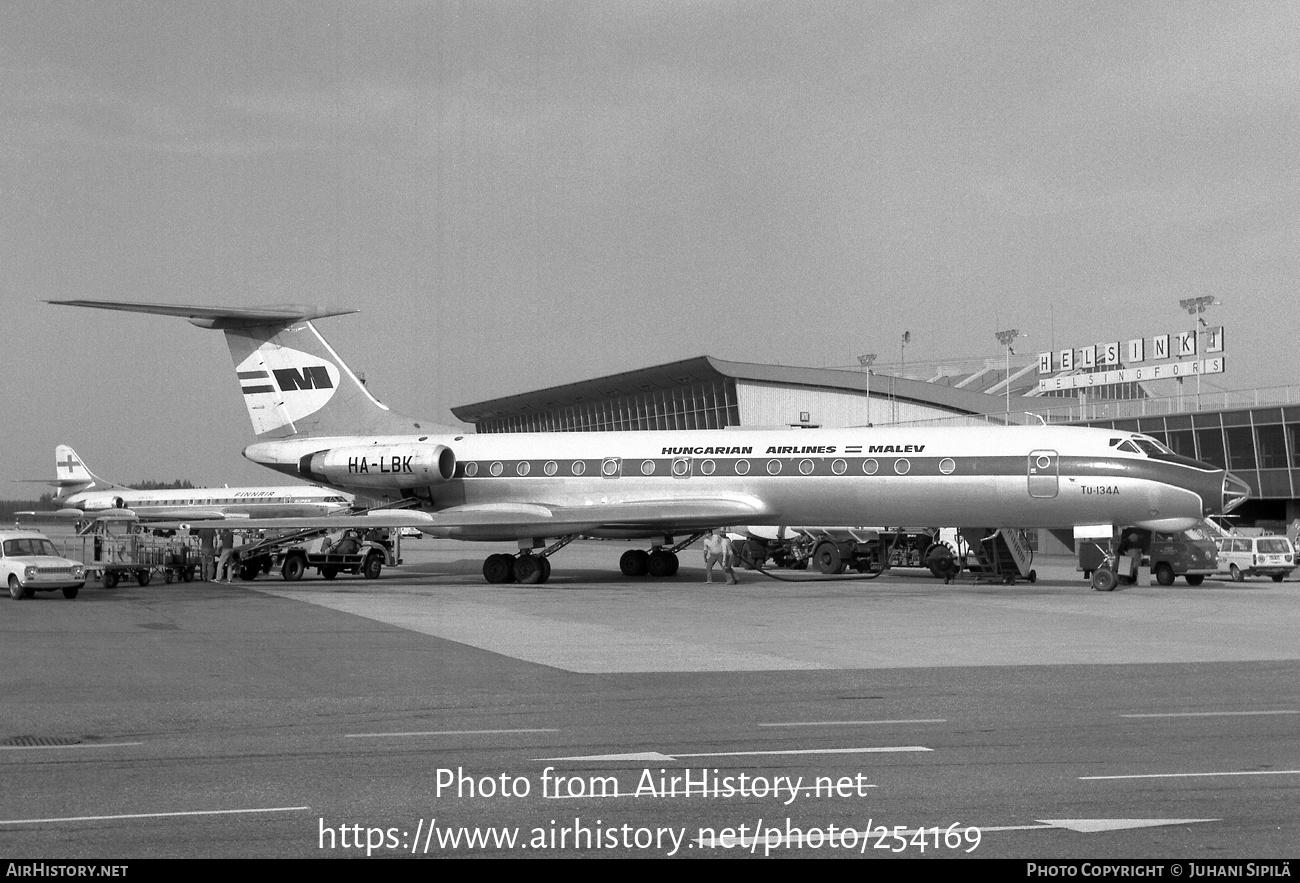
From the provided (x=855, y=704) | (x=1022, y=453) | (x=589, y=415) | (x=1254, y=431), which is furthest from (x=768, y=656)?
(x=589, y=415)

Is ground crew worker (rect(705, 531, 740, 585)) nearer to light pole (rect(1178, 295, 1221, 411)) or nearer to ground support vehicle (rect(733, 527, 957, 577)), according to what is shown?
ground support vehicle (rect(733, 527, 957, 577))

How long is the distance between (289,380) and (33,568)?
11.4 meters

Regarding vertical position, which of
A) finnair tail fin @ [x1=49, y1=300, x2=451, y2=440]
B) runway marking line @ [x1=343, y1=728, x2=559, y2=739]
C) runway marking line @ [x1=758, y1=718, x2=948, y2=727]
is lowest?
runway marking line @ [x1=758, y1=718, x2=948, y2=727]

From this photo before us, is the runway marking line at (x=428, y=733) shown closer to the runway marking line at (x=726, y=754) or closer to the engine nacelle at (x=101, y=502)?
the runway marking line at (x=726, y=754)

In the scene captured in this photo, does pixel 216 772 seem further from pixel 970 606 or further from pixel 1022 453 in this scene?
pixel 1022 453

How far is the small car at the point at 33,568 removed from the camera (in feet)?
85.1

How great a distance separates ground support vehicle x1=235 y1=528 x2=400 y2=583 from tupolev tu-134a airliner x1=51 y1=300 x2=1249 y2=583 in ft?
10.7

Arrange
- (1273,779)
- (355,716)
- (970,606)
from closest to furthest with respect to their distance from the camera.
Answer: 1. (1273,779)
2. (355,716)
3. (970,606)

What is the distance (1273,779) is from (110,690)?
1049cm

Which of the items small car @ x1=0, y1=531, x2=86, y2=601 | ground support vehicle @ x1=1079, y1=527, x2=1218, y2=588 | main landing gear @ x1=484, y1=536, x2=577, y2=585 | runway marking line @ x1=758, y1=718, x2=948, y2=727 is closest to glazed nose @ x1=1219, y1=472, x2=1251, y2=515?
ground support vehicle @ x1=1079, y1=527, x2=1218, y2=588

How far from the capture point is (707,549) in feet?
110

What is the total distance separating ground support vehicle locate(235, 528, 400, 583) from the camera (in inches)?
1485

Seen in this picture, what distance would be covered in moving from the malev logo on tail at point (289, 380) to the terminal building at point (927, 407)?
945 inches
